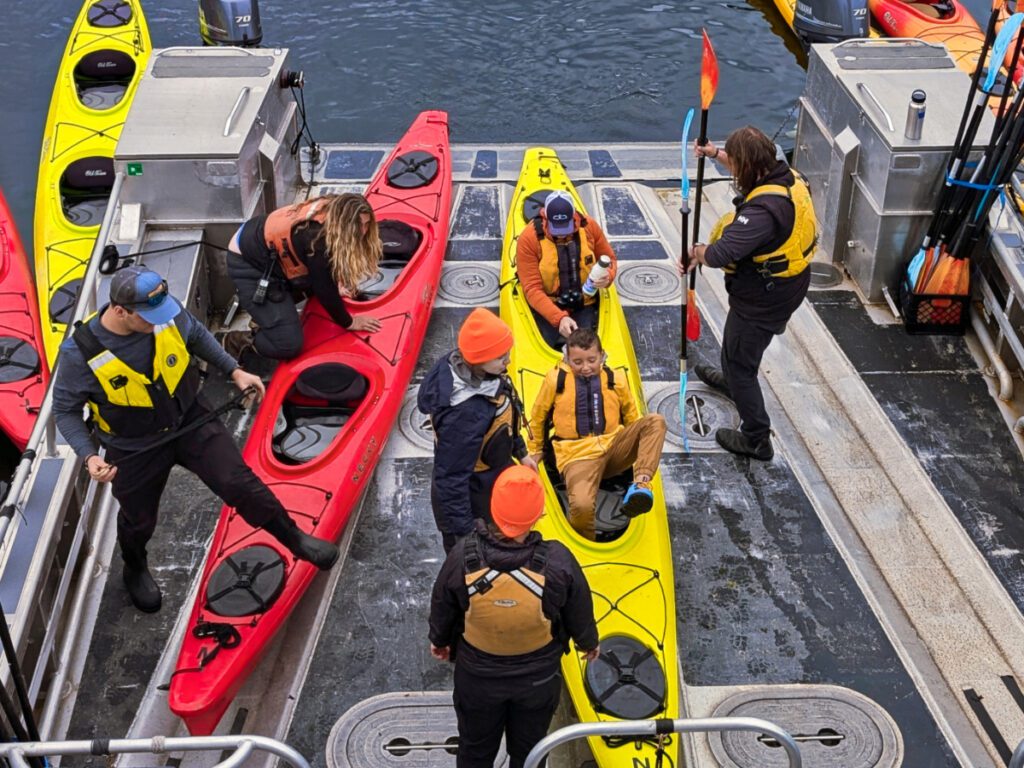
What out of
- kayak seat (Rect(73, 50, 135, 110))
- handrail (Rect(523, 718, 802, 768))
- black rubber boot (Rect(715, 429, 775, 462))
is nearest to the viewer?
handrail (Rect(523, 718, 802, 768))

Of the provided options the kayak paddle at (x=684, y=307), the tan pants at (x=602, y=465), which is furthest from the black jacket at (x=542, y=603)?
the kayak paddle at (x=684, y=307)

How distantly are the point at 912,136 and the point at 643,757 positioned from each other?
4.71 m

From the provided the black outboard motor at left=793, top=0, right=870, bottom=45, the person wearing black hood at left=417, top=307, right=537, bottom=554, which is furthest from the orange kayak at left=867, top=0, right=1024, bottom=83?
the person wearing black hood at left=417, top=307, right=537, bottom=554

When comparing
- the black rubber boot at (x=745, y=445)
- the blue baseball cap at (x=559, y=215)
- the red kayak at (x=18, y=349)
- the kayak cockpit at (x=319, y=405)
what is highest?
the blue baseball cap at (x=559, y=215)

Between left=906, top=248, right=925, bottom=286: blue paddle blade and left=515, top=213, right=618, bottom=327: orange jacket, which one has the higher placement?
left=515, top=213, right=618, bottom=327: orange jacket

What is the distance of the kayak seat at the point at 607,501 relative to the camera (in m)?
5.56

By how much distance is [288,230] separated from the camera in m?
6.45

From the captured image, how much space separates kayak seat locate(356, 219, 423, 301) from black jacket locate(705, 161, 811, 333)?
2.56 m

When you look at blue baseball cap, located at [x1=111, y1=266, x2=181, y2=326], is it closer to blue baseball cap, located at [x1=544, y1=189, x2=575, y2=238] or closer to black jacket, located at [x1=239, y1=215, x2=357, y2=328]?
black jacket, located at [x1=239, y1=215, x2=357, y2=328]

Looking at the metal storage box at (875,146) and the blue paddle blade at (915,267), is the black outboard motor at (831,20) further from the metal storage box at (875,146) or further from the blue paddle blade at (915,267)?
the blue paddle blade at (915,267)

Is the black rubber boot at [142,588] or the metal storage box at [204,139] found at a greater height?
the metal storage box at [204,139]

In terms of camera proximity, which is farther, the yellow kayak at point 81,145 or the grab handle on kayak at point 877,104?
the yellow kayak at point 81,145

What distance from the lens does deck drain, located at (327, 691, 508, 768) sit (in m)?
4.95

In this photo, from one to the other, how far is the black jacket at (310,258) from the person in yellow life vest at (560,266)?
1100mm
